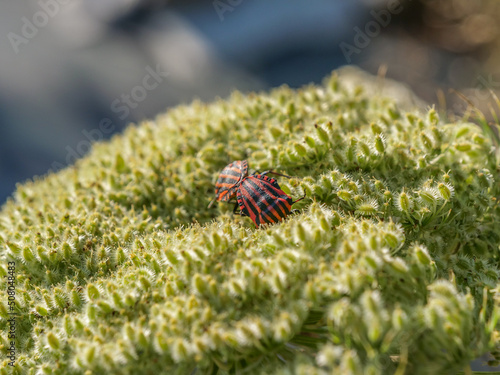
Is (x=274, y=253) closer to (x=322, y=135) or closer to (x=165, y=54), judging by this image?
(x=322, y=135)

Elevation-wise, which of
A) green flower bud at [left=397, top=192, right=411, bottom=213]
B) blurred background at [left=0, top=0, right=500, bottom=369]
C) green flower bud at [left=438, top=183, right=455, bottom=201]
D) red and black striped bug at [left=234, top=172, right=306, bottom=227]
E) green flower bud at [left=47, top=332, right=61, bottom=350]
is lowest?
green flower bud at [left=438, top=183, right=455, bottom=201]

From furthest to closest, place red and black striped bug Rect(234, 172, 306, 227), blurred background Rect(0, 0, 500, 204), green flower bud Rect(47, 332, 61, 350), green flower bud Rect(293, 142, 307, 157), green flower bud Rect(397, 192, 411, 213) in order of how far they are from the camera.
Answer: blurred background Rect(0, 0, 500, 204) < green flower bud Rect(293, 142, 307, 157) < red and black striped bug Rect(234, 172, 306, 227) < green flower bud Rect(397, 192, 411, 213) < green flower bud Rect(47, 332, 61, 350)

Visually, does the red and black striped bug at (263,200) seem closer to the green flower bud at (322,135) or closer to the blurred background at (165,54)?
the green flower bud at (322,135)

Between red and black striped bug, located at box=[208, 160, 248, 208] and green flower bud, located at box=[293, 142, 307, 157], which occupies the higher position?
red and black striped bug, located at box=[208, 160, 248, 208]

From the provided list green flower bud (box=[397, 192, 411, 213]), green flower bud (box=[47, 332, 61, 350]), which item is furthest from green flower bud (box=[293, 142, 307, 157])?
green flower bud (box=[47, 332, 61, 350])

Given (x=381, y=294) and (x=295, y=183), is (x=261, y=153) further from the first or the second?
(x=381, y=294)

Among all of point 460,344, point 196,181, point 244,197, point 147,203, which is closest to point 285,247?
point 244,197

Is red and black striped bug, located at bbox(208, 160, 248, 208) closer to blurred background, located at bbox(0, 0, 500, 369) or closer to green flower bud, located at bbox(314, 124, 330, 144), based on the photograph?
green flower bud, located at bbox(314, 124, 330, 144)

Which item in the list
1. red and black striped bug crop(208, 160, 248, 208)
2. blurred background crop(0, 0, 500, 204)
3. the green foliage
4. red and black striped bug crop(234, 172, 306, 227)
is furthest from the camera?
blurred background crop(0, 0, 500, 204)

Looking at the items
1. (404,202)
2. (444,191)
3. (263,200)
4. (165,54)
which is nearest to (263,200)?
(263,200)

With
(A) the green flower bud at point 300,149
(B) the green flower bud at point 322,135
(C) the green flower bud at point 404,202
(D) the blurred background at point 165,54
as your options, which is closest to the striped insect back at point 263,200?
(A) the green flower bud at point 300,149
